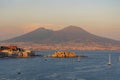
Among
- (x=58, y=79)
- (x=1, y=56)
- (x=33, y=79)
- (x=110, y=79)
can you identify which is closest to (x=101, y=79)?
(x=110, y=79)

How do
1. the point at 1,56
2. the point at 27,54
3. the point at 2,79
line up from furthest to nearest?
1. the point at 27,54
2. the point at 1,56
3. the point at 2,79

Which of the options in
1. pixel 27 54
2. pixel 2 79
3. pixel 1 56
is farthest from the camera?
pixel 27 54

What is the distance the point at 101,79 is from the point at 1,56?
80760mm

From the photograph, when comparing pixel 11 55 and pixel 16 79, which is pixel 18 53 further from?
pixel 16 79

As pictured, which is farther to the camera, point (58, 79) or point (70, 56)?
point (70, 56)

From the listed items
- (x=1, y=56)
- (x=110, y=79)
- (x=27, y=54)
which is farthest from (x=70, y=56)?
(x=110, y=79)

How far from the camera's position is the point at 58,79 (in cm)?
5353

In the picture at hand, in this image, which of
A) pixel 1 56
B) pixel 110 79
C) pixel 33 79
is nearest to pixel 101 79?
pixel 110 79

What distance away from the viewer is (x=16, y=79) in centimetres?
5300

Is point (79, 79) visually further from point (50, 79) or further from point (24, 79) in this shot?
point (24, 79)

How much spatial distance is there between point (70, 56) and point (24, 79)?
85096 millimetres

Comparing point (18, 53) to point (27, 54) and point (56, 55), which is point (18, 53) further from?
point (56, 55)

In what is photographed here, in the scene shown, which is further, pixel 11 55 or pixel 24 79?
pixel 11 55

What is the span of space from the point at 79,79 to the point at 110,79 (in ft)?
14.7
